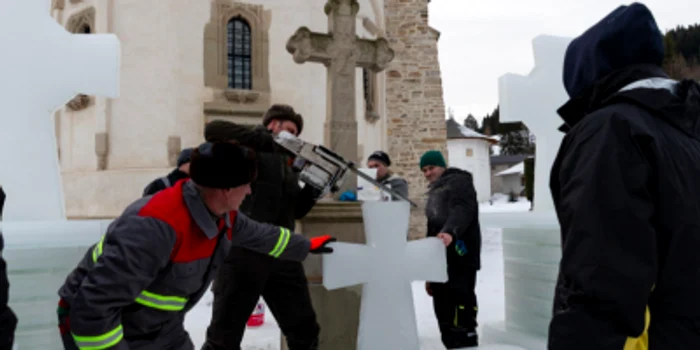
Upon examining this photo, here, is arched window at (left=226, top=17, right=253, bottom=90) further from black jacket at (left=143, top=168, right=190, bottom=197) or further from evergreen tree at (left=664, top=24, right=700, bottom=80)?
evergreen tree at (left=664, top=24, right=700, bottom=80)

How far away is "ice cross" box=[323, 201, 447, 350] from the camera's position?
2.79 meters

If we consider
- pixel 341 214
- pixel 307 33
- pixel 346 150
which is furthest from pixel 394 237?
pixel 307 33

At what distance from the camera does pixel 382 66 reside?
3.99 m

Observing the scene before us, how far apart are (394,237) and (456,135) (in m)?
32.8

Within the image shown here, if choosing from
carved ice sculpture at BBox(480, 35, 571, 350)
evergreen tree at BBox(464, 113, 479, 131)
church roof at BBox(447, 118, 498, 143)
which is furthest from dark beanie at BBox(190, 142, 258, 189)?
evergreen tree at BBox(464, 113, 479, 131)

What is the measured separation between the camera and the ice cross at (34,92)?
2238mm

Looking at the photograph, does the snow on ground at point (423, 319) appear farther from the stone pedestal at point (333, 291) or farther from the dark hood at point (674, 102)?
the dark hood at point (674, 102)

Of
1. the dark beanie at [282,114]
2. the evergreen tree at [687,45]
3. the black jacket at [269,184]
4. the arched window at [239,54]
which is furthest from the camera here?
the evergreen tree at [687,45]

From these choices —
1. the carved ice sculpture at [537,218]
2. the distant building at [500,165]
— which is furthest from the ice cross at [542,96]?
the distant building at [500,165]

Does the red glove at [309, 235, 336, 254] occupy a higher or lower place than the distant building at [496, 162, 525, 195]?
higher

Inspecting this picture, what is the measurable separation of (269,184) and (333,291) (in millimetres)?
797

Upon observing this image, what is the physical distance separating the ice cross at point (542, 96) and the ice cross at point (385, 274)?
3.16 feet

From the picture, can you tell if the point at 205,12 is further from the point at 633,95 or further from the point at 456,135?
the point at 456,135

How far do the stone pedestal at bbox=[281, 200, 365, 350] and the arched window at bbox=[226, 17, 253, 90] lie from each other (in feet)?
23.0
